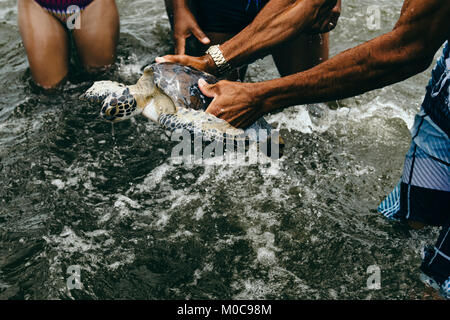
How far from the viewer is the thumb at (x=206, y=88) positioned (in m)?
1.75

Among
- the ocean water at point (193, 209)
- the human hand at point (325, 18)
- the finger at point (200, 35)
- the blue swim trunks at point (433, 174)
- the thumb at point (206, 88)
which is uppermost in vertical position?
the human hand at point (325, 18)

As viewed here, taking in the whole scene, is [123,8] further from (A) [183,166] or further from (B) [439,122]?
(B) [439,122]

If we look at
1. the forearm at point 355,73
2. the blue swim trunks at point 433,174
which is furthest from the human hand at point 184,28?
the blue swim trunks at point 433,174

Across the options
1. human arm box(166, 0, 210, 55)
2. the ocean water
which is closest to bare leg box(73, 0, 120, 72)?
the ocean water

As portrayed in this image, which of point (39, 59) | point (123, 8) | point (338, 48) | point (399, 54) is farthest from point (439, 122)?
point (123, 8)

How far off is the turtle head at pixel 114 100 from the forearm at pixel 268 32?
541 millimetres

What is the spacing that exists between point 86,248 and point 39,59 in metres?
1.35

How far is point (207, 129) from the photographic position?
1.64m

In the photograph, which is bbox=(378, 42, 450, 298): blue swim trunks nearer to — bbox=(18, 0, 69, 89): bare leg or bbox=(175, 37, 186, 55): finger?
bbox=(175, 37, 186, 55): finger

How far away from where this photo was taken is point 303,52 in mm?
2557

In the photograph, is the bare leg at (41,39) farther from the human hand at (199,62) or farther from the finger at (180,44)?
the human hand at (199,62)

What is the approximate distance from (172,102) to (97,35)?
47.3 inches

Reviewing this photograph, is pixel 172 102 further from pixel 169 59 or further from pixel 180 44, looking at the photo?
pixel 180 44

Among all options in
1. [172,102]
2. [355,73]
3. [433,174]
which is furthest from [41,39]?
[433,174]
